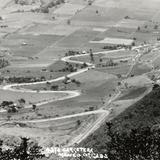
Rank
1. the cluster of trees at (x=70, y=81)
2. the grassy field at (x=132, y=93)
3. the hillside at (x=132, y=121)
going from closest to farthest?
the hillside at (x=132, y=121) → the grassy field at (x=132, y=93) → the cluster of trees at (x=70, y=81)

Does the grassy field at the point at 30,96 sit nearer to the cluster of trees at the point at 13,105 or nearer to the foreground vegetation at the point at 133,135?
the cluster of trees at the point at 13,105

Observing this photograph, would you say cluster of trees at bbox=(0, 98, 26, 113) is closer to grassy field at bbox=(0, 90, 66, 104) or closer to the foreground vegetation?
grassy field at bbox=(0, 90, 66, 104)

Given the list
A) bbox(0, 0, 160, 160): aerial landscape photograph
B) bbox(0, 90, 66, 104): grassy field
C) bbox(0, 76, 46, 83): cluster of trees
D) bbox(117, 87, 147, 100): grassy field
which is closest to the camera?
bbox(0, 0, 160, 160): aerial landscape photograph

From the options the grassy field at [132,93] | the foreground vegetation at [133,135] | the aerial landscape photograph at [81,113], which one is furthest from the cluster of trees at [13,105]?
the foreground vegetation at [133,135]

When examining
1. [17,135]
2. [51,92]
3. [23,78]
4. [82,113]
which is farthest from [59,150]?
[23,78]

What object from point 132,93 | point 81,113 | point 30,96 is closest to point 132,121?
point 81,113

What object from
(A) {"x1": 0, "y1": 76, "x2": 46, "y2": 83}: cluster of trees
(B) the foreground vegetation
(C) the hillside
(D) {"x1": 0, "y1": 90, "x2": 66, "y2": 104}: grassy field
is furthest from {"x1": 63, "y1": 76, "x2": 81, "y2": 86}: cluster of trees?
(C) the hillside

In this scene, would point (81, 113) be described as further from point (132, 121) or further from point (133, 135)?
point (133, 135)

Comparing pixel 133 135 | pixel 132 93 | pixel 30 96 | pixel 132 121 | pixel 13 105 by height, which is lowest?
pixel 30 96

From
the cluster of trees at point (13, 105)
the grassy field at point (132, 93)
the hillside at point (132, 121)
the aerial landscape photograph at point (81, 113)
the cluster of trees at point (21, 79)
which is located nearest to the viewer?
the aerial landscape photograph at point (81, 113)

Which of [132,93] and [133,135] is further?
[132,93]

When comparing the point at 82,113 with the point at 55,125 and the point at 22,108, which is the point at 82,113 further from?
the point at 22,108
